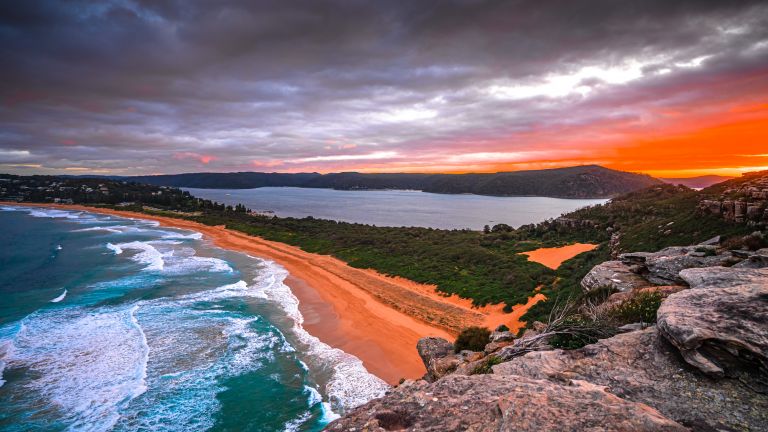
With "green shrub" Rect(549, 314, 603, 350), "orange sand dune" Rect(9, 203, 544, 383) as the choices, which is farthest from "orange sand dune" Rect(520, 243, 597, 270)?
"green shrub" Rect(549, 314, 603, 350)

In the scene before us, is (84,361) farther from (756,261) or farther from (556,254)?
(556,254)

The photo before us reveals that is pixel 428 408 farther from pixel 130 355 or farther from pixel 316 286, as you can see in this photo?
pixel 316 286

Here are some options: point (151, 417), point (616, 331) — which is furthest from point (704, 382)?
point (151, 417)

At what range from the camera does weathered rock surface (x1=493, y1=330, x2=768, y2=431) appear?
4.48 metres

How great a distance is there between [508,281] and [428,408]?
23.0 metres

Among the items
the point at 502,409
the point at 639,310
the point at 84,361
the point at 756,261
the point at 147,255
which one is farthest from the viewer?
the point at 147,255

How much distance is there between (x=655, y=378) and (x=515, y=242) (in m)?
37.5

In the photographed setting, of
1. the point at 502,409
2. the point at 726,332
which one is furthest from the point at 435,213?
the point at 502,409

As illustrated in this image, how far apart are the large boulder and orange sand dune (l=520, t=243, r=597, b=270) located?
16774mm

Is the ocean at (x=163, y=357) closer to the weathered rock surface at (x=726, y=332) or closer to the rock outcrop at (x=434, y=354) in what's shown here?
the rock outcrop at (x=434, y=354)

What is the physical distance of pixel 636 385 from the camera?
17.3 ft

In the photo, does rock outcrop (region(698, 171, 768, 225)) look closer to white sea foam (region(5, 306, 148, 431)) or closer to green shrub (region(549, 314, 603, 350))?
green shrub (region(549, 314, 603, 350))

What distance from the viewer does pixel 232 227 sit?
68812mm

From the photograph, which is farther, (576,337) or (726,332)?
(576,337)
